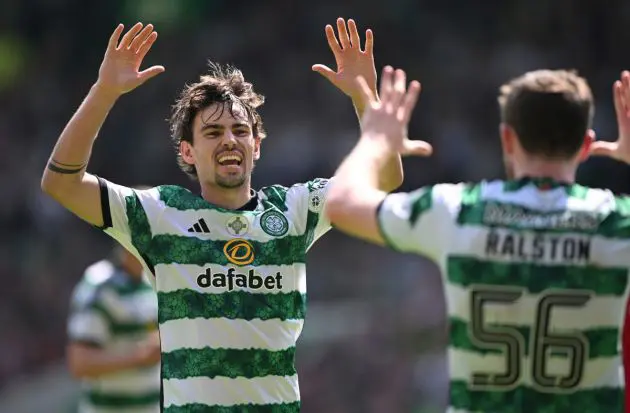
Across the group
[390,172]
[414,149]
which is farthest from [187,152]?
[414,149]

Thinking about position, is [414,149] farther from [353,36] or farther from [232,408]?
[232,408]

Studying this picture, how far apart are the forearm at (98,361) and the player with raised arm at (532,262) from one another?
5.47 meters

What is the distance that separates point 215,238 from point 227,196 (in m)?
0.24

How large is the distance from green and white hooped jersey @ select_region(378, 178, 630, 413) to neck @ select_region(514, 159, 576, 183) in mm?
25

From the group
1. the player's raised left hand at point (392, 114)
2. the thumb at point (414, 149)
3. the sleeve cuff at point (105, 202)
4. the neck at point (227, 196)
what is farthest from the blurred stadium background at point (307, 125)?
the player's raised left hand at point (392, 114)

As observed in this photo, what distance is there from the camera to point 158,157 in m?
18.1

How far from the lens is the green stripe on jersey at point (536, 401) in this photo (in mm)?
4012

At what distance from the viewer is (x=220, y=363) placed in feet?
18.2

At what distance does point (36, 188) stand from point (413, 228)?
1430 centimetres

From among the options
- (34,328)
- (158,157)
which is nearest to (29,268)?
(34,328)

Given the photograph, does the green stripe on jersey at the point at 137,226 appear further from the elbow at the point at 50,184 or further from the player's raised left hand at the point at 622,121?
the player's raised left hand at the point at 622,121

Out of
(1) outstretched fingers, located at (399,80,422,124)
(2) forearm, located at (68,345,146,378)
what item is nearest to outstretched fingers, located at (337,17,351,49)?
(1) outstretched fingers, located at (399,80,422,124)

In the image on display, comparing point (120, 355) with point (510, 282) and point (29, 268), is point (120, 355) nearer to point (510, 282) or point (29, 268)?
point (510, 282)

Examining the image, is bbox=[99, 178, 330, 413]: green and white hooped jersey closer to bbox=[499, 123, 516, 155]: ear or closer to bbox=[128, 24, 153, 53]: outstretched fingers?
bbox=[128, 24, 153, 53]: outstretched fingers
